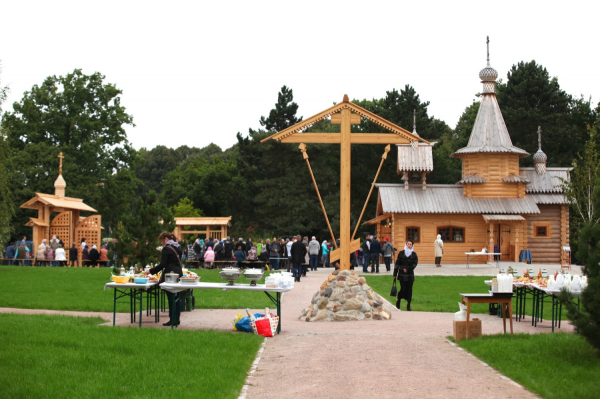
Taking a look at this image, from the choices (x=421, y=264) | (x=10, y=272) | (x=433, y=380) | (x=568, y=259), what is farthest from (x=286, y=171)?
(x=433, y=380)

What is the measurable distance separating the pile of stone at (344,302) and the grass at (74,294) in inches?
102

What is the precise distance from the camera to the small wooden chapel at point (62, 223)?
33.0 m

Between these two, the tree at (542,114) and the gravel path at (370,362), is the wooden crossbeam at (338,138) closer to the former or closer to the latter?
the gravel path at (370,362)

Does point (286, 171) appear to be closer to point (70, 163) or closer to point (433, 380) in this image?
point (70, 163)

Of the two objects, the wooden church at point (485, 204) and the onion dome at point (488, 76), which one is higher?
the onion dome at point (488, 76)

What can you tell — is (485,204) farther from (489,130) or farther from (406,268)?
(406,268)

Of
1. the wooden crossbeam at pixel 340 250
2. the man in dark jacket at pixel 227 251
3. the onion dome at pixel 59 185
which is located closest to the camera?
the wooden crossbeam at pixel 340 250

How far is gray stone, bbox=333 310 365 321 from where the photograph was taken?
1380cm

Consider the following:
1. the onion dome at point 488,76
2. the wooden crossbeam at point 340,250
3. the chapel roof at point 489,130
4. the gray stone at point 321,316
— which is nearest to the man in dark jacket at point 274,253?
the chapel roof at point 489,130

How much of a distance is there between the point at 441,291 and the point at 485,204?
61.5 feet

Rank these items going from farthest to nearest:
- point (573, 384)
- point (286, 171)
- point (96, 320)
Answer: point (286, 171)
point (96, 320)
point (573, 384)

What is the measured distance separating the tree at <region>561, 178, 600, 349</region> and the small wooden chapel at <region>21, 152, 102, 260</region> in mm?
28395

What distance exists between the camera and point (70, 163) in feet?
147

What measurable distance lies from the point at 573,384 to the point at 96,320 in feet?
29.4
